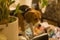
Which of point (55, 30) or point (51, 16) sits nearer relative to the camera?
point (55, 30)

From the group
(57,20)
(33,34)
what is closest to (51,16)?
(57,20)

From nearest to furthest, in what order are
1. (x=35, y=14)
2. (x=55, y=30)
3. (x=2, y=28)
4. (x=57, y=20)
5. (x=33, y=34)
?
(x=2, y=28)
(x=35, y=14)
(x=33, y=34)
(x=55, y=30)
(x=57, y=20)

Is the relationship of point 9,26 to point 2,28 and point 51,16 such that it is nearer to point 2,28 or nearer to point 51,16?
point 2,28

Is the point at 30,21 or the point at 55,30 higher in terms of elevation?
the point at 30,21

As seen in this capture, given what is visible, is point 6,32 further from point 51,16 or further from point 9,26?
point 51,16

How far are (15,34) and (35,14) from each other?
0.24 m

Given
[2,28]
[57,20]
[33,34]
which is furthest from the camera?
[57,20]

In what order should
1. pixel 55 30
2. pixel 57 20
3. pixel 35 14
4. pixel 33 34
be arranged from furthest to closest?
pixel 57 20, pixel 55 30, pixel 33 34, pixel 35 14

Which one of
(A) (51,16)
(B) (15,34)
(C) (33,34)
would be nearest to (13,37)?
(B) (15,34)

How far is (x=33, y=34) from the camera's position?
1031 millimetres

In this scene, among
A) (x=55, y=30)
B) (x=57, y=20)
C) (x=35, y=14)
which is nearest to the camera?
(x=35, y=14)

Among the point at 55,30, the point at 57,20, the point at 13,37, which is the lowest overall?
the point at 57,20

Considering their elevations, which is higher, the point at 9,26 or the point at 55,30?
the point at 9,26

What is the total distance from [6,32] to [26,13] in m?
0.27
